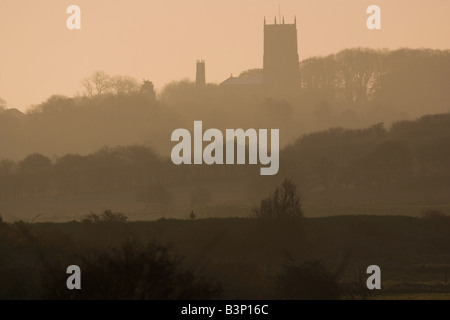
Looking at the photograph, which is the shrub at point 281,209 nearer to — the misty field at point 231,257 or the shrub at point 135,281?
the misty field at point 231,257

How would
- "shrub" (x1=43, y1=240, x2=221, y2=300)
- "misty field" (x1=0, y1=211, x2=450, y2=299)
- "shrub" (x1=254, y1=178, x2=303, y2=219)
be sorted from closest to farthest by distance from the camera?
"shrub" (x1=43, y1=240, x2=221, y2=300) < "misty field" (x1=0, y1=211, x2=450, y2=299) < "shrub" (x1=254, y1=178, x2=303, y2=219)

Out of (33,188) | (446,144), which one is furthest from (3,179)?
(446,144)

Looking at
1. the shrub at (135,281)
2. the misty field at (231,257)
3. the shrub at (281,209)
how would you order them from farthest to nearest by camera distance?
the shrub at (281,209)
the misty field at (231,257)
the shrub at (135,281)

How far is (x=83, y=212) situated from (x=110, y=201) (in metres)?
7.24

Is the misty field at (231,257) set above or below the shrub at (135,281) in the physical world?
above

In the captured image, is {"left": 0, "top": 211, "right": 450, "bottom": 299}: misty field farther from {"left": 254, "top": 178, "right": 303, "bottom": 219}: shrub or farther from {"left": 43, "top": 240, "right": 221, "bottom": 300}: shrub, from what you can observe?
{"left": 254, "top": 178, "right": 303, "bottom": 219}: shrub

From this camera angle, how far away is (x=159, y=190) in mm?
117188

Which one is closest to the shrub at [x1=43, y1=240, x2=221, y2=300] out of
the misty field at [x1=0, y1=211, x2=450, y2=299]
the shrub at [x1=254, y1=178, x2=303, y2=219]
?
the misty field at [x1=0, y1=211, x2=450, y2=299]

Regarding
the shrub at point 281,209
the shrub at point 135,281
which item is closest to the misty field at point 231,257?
the shrub at point 135,281

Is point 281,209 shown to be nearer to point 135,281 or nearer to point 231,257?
point 231,257

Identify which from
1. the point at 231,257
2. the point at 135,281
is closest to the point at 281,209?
the point at 231,257
